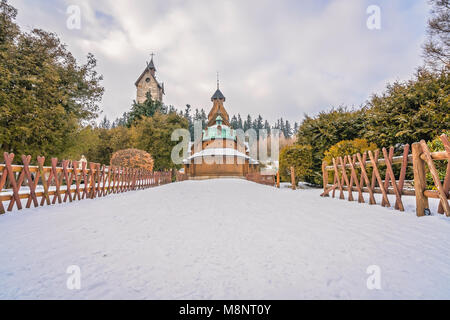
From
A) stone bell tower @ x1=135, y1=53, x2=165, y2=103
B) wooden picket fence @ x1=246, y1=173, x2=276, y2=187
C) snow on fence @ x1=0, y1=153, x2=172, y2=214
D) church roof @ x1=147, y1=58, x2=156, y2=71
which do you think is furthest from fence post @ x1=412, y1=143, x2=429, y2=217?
church roof @ x1=147, y1=58, x2=156, y2=71

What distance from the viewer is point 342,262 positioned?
2123mm

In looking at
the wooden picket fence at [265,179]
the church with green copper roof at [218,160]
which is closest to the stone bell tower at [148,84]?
the church with green copper roof at [218,160]

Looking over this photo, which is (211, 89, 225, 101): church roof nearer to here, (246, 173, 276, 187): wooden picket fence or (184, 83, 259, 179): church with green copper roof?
(184, 83, 259, 179): church with green copper roof

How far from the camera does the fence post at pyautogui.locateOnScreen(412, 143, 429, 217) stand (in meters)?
3.71

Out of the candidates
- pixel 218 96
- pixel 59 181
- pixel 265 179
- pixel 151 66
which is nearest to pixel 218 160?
pixel 265 179

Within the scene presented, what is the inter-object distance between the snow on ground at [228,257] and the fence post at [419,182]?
338 millimetres

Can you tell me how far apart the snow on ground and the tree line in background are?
5209 mm

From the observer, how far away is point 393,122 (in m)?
9.05

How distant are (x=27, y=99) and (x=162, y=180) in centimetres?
1176

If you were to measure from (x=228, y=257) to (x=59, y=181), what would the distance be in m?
6.48

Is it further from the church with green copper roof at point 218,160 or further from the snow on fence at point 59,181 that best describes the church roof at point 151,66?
the snow on fence at point 59,181

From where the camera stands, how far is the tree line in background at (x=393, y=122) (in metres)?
8.03

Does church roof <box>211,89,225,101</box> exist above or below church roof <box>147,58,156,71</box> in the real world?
below
